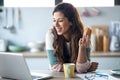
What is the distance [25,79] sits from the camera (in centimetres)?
163

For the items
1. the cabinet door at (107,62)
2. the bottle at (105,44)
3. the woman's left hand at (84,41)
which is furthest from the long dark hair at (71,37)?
the bottle at (105,44)

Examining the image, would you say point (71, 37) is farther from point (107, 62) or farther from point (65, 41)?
point (107, 62)

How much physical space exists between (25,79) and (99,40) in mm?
2171

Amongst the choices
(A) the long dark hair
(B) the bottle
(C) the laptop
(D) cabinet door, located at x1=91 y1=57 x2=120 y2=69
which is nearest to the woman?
(A) the long dark hair

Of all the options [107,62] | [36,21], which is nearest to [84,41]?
[107,62]

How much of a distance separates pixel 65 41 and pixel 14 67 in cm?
78

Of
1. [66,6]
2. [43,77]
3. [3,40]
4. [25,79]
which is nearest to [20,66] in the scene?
[25,79]

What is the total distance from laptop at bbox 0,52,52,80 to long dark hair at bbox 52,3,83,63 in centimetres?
50

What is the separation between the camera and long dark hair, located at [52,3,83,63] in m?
2.24

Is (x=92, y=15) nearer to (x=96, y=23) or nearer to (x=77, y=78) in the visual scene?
(x=96, y=23)

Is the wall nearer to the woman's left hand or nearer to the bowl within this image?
the bowl

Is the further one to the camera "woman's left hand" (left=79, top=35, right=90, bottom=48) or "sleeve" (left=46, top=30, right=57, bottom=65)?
"sleeve" (left=46, top=30, right=57, bottom=65)

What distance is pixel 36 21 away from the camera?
3.74 meters

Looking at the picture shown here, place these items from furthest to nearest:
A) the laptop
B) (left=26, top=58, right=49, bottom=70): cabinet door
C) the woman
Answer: (left=26, top=58, right=49, bottom=70): cabinet door < the woman < the laptop
